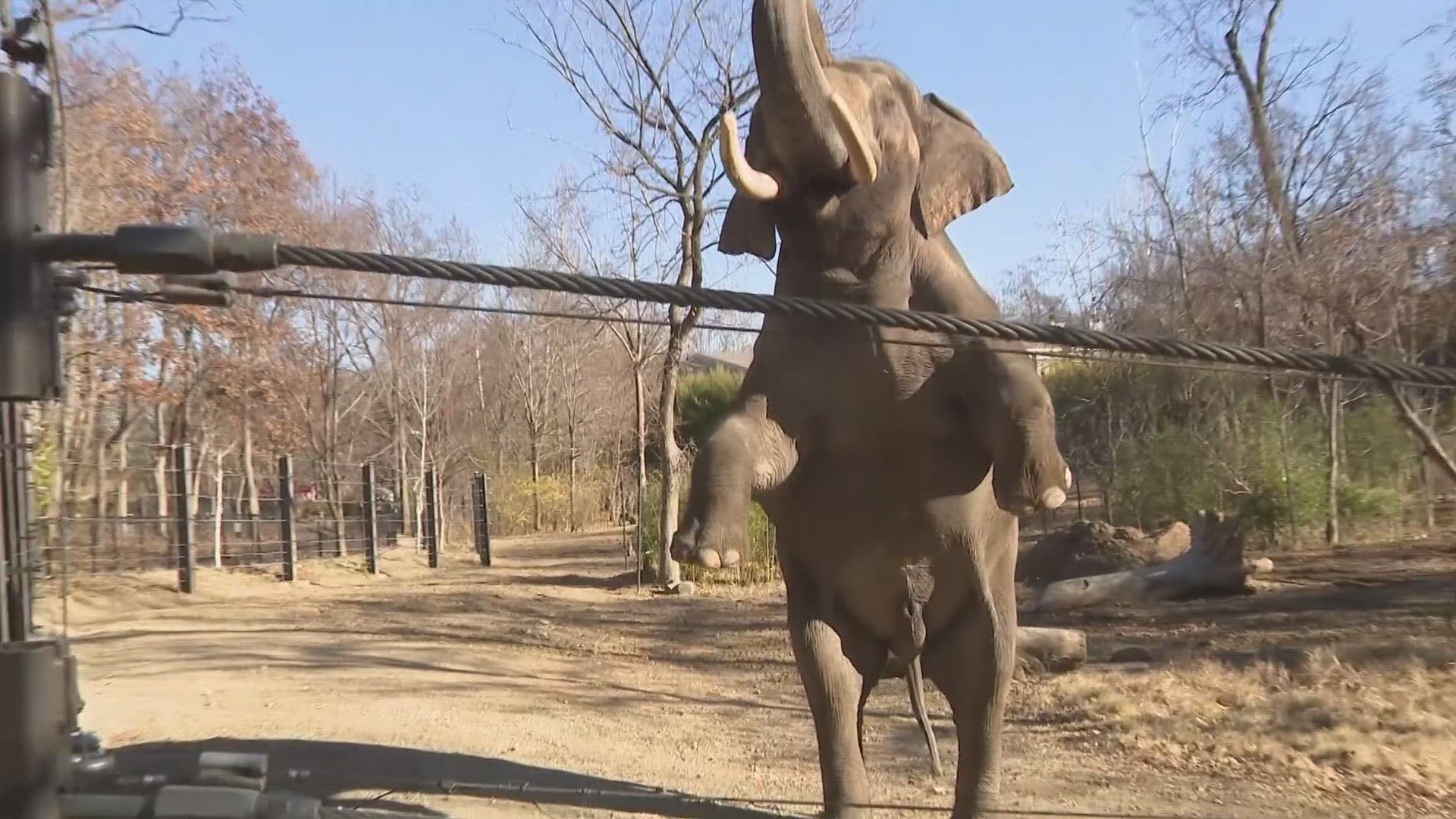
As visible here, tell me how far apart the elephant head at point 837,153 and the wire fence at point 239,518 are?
5.32 metres

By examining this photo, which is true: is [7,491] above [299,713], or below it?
above

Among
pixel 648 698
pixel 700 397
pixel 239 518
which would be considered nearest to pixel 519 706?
pixel 648 698

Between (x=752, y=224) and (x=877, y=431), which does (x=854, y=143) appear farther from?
(x=877, y=431)

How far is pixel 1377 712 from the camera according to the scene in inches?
207

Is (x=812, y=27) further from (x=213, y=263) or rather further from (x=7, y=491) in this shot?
(x=7, y=491)

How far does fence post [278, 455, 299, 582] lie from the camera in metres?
12.6

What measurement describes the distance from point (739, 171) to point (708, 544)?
0.91 metres

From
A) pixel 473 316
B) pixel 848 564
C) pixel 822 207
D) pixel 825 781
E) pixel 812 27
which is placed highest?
pixel 473 316

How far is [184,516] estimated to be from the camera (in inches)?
432

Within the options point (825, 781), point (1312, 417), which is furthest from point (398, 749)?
point (1312, 417)

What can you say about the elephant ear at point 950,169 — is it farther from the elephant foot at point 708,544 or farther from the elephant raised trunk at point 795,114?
the elephant foot at point 708,544

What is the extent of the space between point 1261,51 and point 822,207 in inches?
473

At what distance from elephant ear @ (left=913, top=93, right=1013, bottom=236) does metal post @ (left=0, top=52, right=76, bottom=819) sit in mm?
2248

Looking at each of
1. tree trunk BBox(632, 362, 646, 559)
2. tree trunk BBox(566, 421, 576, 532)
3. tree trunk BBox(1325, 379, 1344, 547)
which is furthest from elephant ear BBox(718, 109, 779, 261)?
tree trunk BBox(566, 421, 576, 532)
